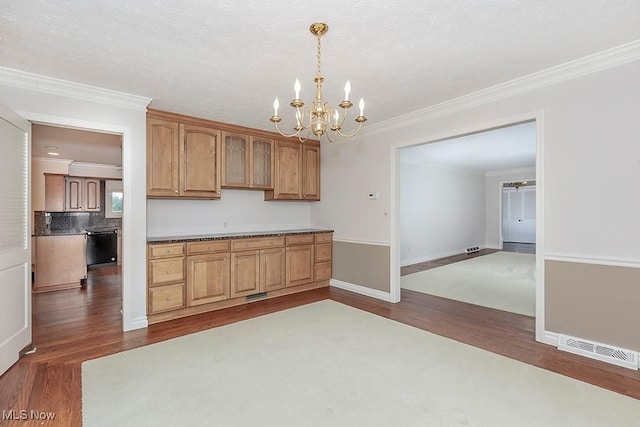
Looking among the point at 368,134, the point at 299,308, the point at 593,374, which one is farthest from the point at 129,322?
the point at 593,374

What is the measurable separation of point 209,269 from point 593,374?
3909 mm

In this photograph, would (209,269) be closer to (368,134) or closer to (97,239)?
(368,134)

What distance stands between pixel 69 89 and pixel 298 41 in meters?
2.43

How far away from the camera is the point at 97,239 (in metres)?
7.28

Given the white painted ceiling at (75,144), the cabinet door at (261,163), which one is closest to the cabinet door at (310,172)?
the cabinet door at (261,163)

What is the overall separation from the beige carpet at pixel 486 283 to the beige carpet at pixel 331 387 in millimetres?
1725

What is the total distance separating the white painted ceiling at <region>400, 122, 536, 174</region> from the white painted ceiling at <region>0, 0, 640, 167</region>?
1.73m

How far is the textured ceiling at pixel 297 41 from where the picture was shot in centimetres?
192

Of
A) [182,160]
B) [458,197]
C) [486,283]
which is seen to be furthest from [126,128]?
[458,197]

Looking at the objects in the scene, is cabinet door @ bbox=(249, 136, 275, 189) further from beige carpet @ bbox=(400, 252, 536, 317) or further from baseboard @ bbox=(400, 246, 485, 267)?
baseboard @ bbox=(400, 246, 485, 267)

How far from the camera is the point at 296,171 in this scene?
5.18 meters

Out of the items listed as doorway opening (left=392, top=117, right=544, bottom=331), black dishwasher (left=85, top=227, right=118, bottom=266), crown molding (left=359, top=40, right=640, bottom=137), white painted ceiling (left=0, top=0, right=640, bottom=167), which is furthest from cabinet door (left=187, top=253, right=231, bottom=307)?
black dishwasher (left=85, top=227, right=118, bottom=266)

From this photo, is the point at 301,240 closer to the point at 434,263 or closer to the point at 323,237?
the point at 323,237

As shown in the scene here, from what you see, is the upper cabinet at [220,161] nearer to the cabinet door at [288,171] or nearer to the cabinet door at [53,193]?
the cabinet door at [288,171]
